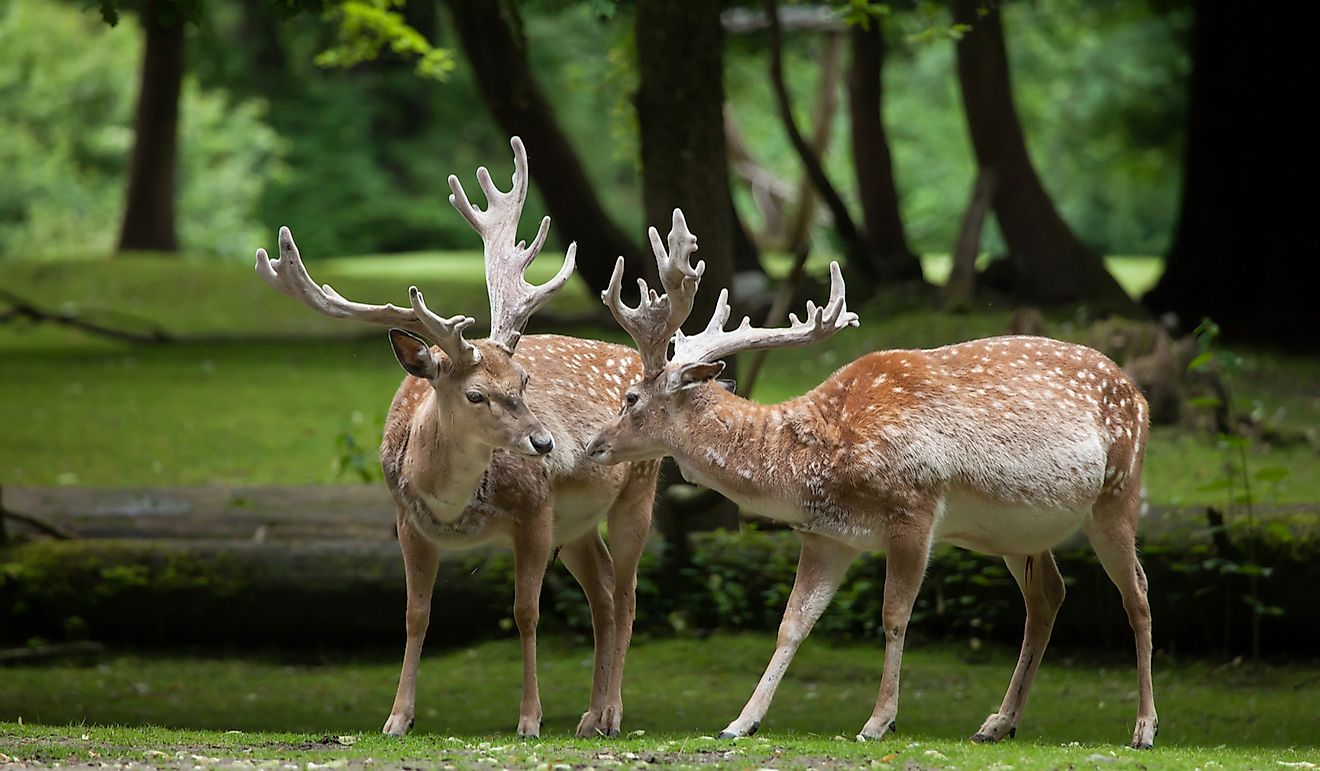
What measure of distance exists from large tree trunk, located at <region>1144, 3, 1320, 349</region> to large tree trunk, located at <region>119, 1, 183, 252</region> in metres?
12.6

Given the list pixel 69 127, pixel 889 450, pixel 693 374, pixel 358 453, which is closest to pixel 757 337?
pixel 693 374

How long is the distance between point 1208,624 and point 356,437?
819 centimetres

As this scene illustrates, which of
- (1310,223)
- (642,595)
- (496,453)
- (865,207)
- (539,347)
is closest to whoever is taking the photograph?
(496,453)

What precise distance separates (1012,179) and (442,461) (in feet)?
39.9

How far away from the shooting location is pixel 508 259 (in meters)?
8.41

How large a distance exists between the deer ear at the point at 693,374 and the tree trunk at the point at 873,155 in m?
13.6

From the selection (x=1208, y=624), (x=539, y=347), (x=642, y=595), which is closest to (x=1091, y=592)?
(x=1208, y=624)

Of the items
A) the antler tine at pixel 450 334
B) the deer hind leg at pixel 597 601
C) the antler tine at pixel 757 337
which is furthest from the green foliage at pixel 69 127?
the antler tine at pixel 757 337

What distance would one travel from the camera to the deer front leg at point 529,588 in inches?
315

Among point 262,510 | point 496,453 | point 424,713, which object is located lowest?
point 424,713

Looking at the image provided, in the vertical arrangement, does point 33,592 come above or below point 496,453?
below

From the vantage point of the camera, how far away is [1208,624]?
10.2 m

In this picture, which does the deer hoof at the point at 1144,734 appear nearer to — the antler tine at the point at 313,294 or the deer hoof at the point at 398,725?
the deer hoof at the point at 398,725

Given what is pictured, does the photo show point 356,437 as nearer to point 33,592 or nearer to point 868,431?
point 33,592
